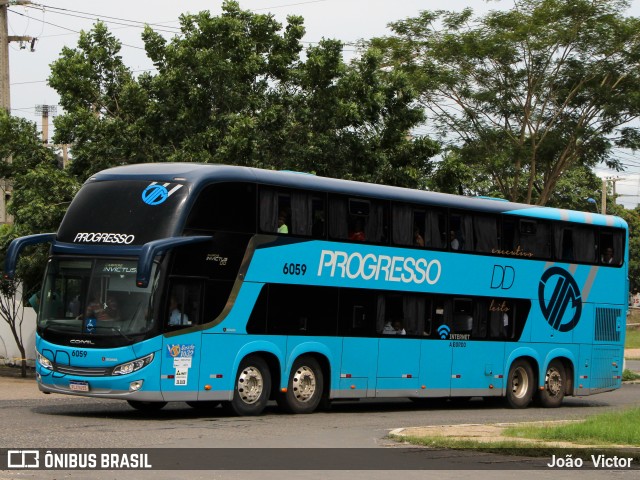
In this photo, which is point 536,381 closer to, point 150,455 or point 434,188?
point 434,188

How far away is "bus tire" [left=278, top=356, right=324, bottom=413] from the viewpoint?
20.2 metres

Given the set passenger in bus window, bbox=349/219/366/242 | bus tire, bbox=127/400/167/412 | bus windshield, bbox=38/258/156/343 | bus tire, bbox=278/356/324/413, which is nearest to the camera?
bus windshield, bbox=38/258/156/343

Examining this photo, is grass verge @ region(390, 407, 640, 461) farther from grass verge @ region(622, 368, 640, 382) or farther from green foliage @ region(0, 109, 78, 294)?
grass verge @ region(622, 368, 640, 382)

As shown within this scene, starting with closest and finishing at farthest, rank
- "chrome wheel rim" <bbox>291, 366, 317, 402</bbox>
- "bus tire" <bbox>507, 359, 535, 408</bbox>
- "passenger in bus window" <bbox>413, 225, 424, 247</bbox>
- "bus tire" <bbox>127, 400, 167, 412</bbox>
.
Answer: "bus tire" <bbox>127, 400, 167, 412</bbox>, "chrome wheel rim" <bbox>291, 366, 317, 402</bbox>, "passenger in bus window" <bbox>413, 225, 424, 247</bbox>, "bus tire" <bbox>507, 359, 535, 408</bbox>

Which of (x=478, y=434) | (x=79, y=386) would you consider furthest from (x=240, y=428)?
(x=478, y=434)

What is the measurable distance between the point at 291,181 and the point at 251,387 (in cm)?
345

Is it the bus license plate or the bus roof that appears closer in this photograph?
the bus license plate

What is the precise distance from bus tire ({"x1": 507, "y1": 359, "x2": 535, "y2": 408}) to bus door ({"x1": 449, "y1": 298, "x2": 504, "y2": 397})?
0.63 meters

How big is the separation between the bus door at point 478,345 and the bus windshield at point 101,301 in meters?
7.38

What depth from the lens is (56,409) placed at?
1970 centimetres

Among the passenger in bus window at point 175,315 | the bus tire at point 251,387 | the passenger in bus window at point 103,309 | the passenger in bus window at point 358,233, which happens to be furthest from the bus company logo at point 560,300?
the passenger in bus window at point 103,309

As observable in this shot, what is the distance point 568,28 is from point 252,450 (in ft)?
67.6

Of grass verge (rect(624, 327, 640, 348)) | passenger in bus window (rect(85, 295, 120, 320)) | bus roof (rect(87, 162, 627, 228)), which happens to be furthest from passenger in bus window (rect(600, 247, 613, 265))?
grass verge (rect(624, 327, 640, 348))

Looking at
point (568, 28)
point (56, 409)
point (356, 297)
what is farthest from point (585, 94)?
point (56, 409)
